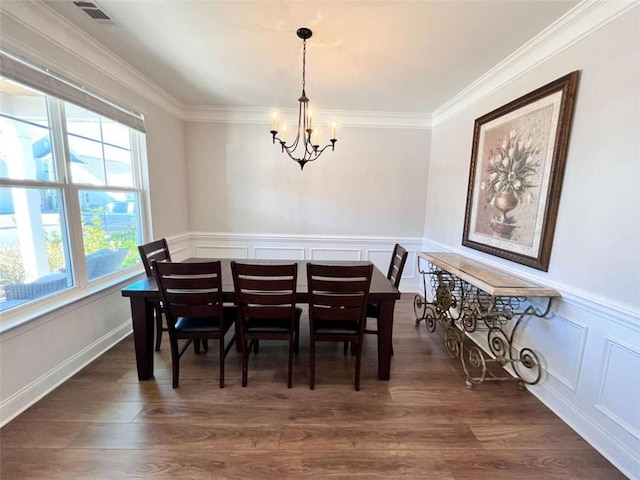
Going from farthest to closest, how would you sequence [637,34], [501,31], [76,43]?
[76,43] < [501,31] < [637,34]

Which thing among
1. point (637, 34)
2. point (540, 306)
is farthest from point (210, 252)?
point (637, 34)

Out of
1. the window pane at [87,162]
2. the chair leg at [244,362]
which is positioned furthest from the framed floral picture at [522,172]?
the window pane at [87,162]

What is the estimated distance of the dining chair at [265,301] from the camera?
1.80 meters

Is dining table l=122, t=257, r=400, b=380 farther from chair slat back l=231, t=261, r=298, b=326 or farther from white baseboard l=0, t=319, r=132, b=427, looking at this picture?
white baseboard l=0, t=319, r=132, b=427

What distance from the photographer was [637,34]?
1400 mm

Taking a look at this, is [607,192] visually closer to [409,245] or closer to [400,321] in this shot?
[400,321]

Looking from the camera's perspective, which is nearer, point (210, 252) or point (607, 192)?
point (607, 192)

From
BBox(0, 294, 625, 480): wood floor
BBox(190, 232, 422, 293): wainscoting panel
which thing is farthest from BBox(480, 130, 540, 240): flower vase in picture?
BBox(190, 232, 422, 293): wainscoting panel

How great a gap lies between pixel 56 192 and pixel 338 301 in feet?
7.40

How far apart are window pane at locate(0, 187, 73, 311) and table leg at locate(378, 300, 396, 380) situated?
249 cm

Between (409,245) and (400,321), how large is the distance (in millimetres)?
1355

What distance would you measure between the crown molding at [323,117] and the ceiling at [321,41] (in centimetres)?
62

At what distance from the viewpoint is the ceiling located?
1715mm

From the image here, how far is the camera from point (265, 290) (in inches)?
72.9
